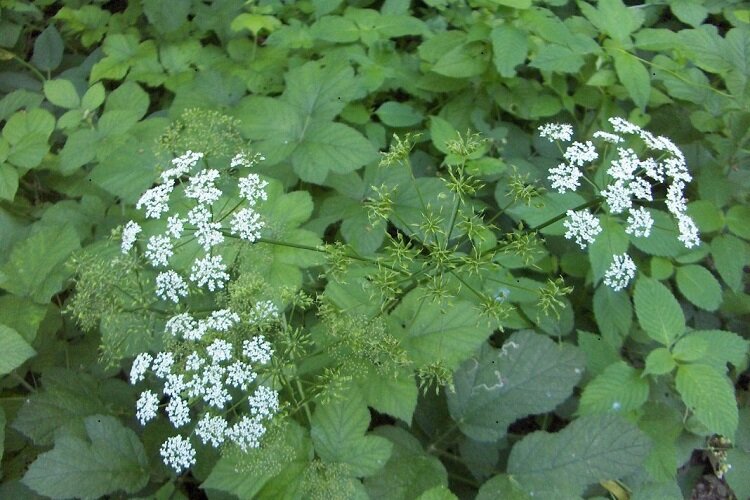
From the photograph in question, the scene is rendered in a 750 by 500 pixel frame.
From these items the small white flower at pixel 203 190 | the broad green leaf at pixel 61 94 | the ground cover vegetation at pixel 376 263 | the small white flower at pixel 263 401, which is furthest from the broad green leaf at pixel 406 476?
the broad green leaf at pixel 61 94

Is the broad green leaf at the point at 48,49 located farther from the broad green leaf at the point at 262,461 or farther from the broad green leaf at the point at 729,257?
the broad green leaf at the point at 729,257

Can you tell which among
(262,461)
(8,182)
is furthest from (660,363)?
(8,182)

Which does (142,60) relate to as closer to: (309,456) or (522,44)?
(522,44)

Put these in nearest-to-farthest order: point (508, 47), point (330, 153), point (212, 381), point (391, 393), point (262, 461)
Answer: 1. point (212, 381)
2. point (262, 461)
3. point (391, 393)
4. point (330, 153)
5. point (508, 47)

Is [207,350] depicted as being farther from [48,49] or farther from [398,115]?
[48,49]

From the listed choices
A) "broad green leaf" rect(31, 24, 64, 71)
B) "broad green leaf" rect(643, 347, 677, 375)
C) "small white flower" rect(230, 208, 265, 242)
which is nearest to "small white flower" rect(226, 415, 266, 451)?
"small white flower" rect(230, 208, 265, 242)
